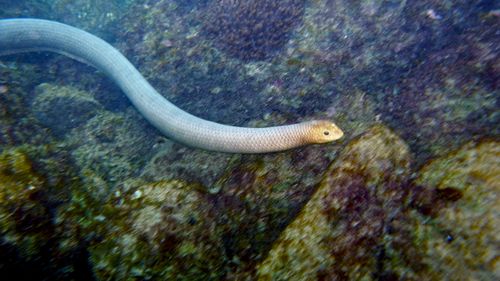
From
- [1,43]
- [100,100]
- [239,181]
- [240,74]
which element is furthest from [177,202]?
[1,43]

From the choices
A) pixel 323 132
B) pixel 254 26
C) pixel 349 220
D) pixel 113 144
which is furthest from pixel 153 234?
pixel 254 26

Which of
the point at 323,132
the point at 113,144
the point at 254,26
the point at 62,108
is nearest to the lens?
the point at 323,132

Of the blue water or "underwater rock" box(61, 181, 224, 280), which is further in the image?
the blue water

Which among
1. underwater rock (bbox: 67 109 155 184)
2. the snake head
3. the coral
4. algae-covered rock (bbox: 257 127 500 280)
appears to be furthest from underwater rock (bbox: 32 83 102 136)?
algae-covered rock (bbox: 257 127 500 280)

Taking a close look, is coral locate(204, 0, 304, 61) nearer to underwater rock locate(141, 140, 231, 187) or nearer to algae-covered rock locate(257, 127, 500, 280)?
underwater rock locate(141, 140, 231, 187)

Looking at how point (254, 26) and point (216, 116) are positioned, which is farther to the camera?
point (254, 26)

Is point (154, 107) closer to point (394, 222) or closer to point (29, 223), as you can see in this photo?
point (29, 223)

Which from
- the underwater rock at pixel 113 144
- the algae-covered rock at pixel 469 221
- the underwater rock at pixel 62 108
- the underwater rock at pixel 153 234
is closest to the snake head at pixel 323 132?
the algae-covered rock at pixel 469 221
